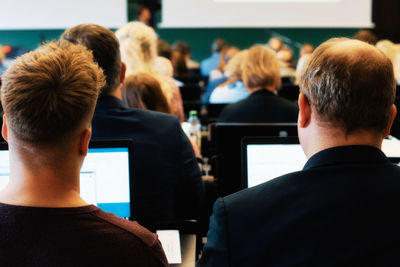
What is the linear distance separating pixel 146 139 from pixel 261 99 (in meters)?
1.39

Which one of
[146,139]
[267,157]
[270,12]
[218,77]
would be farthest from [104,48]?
[270,12]

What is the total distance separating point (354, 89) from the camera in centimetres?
117

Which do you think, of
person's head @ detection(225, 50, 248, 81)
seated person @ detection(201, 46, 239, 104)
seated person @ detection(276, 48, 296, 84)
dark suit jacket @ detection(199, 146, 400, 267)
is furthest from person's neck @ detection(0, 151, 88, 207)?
seated person @ detection(276, 48, 296, 84)

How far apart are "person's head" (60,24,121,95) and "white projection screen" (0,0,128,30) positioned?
6761 millimetres

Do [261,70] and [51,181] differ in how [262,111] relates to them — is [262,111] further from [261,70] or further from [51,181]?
[51,181]

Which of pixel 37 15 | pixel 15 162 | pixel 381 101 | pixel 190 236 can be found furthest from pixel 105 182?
pixel 37 15

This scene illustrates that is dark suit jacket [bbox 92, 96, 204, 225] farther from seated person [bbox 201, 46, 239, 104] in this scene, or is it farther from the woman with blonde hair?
seated person [bbox 201, 46, 239, 104]

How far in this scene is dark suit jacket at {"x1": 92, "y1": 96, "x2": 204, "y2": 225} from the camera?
6.97ft

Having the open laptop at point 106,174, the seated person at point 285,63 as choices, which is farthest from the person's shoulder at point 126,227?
the seated person at point 285,63

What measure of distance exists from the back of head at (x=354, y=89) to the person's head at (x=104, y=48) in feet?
3.66

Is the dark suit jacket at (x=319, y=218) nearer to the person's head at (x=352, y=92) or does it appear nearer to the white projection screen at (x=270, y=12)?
the person's head at (x=352, y=92)

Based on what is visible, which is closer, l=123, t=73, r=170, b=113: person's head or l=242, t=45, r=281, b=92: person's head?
l=123, t=73, r=170, b=113: person's head

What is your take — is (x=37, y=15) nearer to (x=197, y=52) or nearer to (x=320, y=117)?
(x=197, y=52)

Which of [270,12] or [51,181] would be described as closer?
[51,181]
